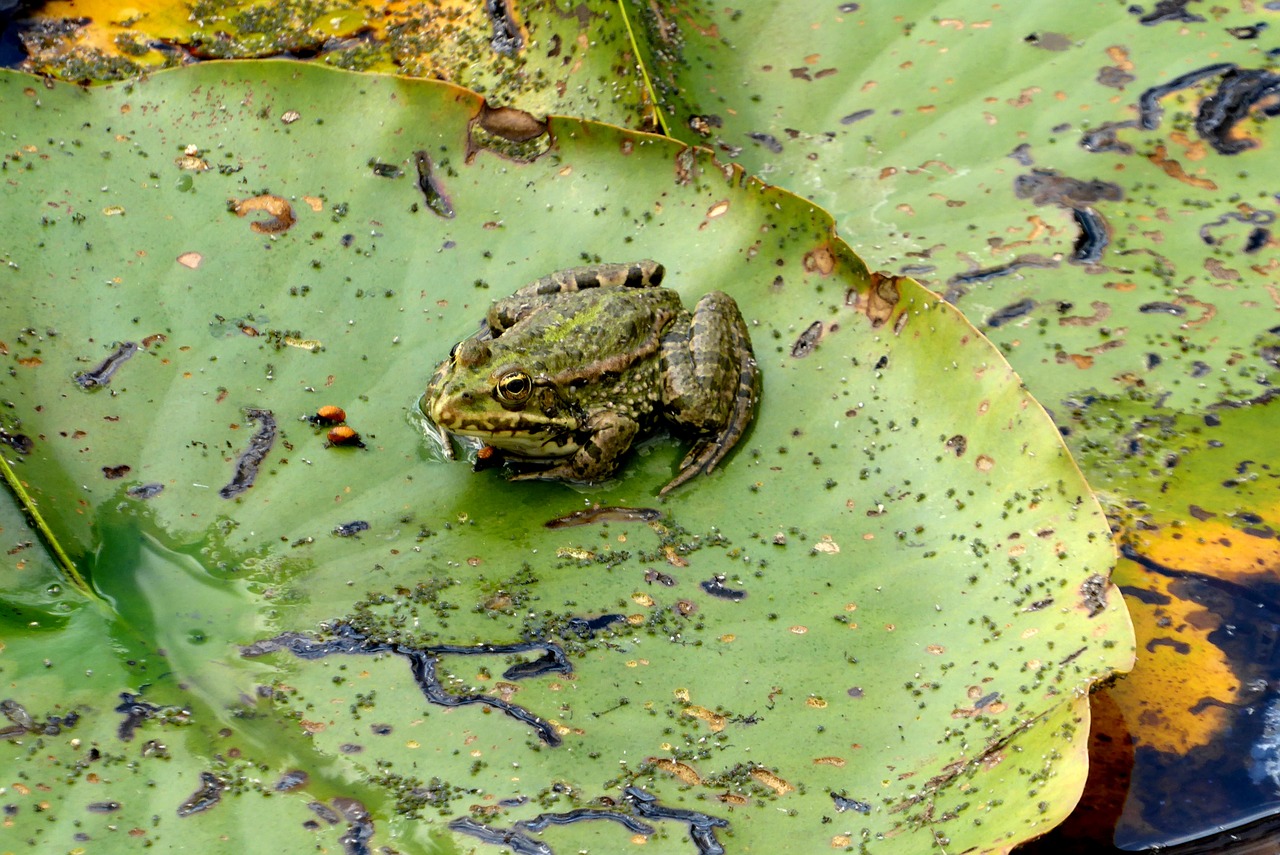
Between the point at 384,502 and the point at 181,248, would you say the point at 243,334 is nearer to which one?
the point at 181,248

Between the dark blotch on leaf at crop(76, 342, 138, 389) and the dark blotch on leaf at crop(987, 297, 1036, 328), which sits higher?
the dark blotch on leaf at crop(76, 342, 138, 389)

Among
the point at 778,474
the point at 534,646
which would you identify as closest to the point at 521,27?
the point at 778,474

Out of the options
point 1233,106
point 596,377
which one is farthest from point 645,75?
point 1233,106

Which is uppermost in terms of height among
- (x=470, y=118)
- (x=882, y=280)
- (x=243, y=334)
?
(x=470, y=118)

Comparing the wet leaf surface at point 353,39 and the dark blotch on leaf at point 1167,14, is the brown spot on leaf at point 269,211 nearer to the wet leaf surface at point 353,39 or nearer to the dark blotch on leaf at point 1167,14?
the wet leaf surface at point 353,39

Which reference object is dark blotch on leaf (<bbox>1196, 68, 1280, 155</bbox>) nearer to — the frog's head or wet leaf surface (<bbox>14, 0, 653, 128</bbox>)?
wet leaf surface (<bbox>14, 0, 653, 128</bbox>)

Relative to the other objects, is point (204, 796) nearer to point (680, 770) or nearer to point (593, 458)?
point (680, 770)

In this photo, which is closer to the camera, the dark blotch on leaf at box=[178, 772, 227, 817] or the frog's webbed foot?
the dark blotch on leaf at box=[178, 772, 227, 817]

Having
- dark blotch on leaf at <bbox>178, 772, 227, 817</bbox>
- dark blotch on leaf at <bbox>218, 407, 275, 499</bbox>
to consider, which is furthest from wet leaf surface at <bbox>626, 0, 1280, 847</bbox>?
dark blotch on leaf at <bbox>178, 772, 227, 817</bbox>
